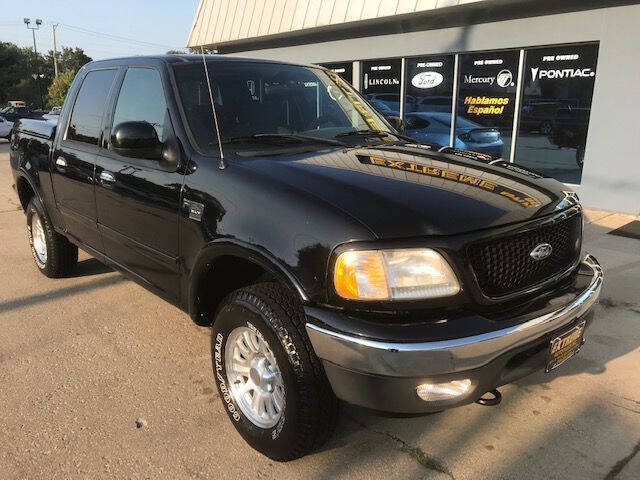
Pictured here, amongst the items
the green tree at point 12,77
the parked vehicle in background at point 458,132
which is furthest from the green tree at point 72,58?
the parked vehicle in background at point 458,132

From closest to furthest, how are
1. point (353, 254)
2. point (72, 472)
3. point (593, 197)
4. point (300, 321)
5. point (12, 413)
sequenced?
point (353, 254)
point (300, 321)
point (72, 472)
point (12, 413)
point (593, 197)

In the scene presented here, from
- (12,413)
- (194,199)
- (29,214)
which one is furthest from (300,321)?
(29,214)

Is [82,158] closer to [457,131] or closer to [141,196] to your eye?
[141,196]

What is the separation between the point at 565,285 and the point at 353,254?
1.15 meters

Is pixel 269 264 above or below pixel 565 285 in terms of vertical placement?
above

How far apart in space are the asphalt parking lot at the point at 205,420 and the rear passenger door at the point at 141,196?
0.61 meters

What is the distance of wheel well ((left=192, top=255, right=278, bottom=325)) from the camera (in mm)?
2768

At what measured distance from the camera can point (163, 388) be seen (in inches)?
128

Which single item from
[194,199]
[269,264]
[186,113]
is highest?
[186,113]

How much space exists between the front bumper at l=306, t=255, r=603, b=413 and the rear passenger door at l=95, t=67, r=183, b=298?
1269mm

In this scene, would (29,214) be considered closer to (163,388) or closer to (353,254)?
(163,388)

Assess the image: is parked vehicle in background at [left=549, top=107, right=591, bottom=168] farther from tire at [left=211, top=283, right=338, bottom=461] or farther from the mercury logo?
tire at [left=211, top=283, right=338, bottom=461]

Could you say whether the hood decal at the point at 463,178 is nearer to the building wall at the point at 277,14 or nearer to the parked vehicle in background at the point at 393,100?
the building wall at the point at 277,14

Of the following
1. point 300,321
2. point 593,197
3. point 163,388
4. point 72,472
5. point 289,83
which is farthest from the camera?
point 593,197
